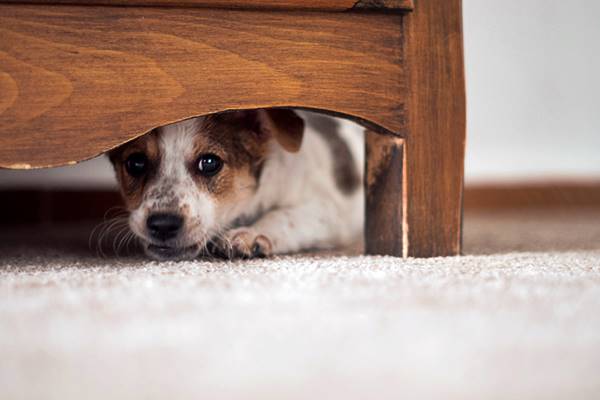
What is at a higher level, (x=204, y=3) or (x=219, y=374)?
(x=204, y=3)

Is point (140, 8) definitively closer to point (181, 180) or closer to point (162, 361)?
point (181, 180)

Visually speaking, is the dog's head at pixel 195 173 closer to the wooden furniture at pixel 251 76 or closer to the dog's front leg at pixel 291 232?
the dog's front leg at pixel 291 232

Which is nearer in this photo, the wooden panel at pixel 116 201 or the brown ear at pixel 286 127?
the brown ear at pixel 286 127

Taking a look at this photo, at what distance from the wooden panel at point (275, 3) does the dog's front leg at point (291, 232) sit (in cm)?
54

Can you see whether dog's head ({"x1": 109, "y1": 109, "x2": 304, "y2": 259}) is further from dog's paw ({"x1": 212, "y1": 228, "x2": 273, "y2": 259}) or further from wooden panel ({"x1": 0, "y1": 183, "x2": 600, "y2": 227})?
wooden panel ({"x1": 0, "y1": 183, "x2": 600, "y2": 227})

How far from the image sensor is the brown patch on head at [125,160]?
1725 mm

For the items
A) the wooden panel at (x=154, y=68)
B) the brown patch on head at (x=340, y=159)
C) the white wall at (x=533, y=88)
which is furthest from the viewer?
the white wall at (x=533, y=88)

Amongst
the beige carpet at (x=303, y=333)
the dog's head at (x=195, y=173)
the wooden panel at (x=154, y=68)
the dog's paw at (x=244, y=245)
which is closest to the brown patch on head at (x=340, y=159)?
the dog's head at (x=195, y=173)

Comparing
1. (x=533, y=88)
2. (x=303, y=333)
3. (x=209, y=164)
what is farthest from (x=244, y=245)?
(x=533, y=88)

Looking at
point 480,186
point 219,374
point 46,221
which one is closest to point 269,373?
point 219,374

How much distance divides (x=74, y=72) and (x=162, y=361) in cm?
79

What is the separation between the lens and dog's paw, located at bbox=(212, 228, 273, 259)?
5.16ft

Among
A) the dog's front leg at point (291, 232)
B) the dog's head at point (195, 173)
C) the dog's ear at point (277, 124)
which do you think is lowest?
the dog's front leg at point (291, 232)

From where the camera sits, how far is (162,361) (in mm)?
676
